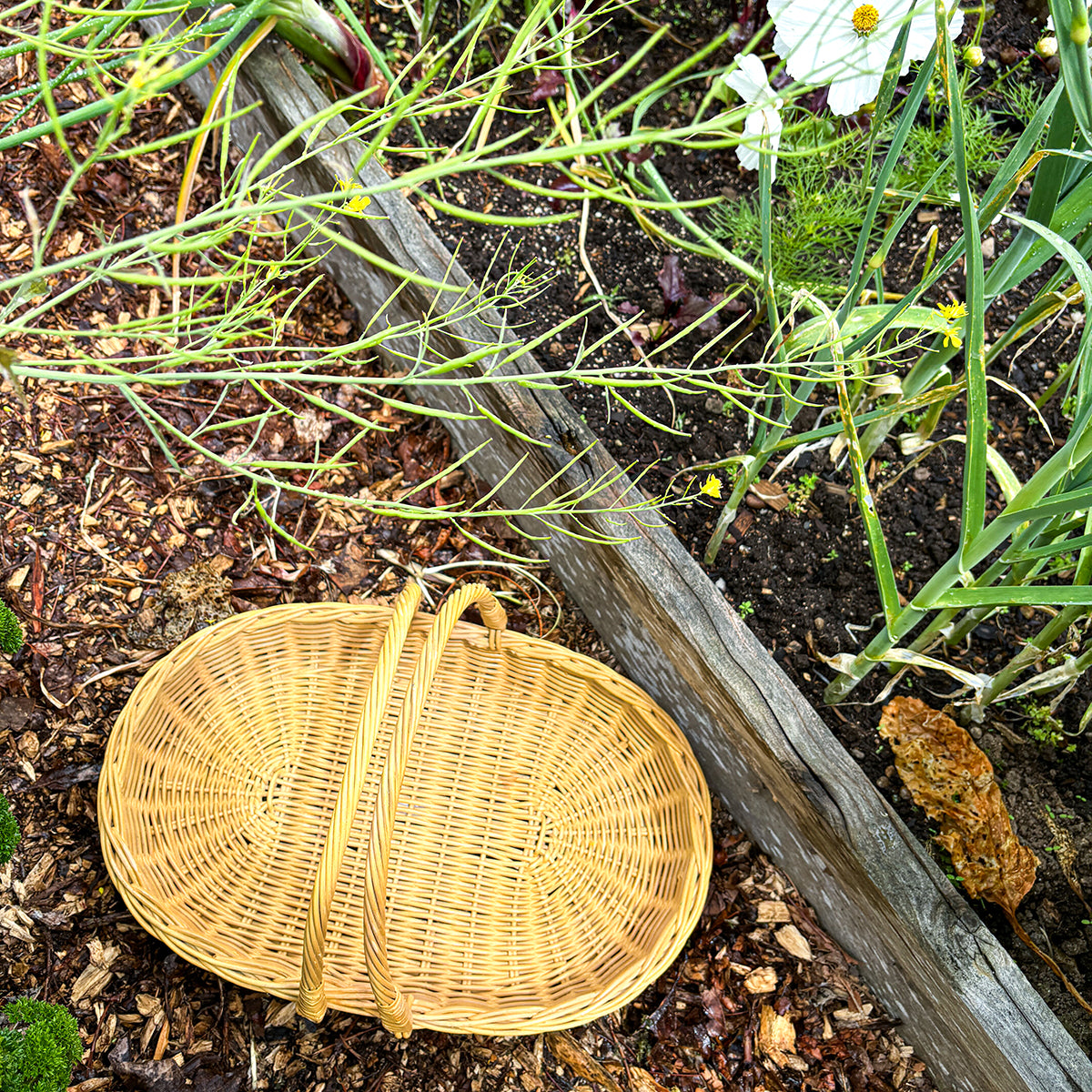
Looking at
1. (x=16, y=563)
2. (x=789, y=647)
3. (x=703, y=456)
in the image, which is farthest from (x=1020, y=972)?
(x=16, y=563)

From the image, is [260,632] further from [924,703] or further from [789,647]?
[924,703]

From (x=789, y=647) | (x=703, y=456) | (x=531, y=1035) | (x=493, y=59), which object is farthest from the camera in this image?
(x=493, y=59)

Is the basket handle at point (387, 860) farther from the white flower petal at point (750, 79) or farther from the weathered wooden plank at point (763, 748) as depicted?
the white flower petal at point (750, 79)

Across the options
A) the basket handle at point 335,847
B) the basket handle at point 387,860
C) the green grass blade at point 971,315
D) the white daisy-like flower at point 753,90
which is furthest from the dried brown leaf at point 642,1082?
the white daisy-like flower at point 753,90

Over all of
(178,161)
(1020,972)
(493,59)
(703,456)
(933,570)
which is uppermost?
(178,161)

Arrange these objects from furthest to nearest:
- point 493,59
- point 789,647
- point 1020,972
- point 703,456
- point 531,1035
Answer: point 493,59
point 703,456
point 789,647
point 531,1035
point 1020,972

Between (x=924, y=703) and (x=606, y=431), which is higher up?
(x=606, y=431)

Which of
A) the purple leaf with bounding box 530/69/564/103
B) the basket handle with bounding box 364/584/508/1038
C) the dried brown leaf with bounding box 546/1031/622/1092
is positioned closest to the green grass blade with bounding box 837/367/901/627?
the basket handle with bounding box 364/584/508/1038

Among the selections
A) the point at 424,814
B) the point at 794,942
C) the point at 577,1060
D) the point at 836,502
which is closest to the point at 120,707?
the point at 424,814
